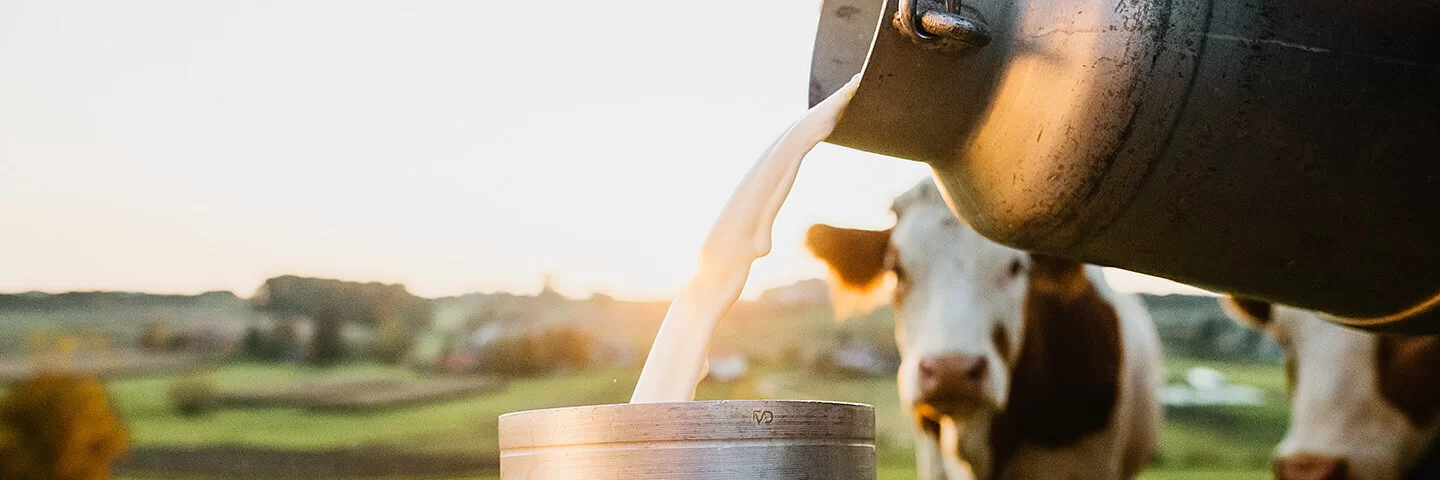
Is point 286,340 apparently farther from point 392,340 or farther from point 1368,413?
point 1368,413

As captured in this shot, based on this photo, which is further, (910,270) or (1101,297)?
(1101,297)

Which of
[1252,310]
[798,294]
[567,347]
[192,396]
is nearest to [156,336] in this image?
[192,396]

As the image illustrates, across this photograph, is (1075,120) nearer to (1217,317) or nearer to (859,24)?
(859,24)

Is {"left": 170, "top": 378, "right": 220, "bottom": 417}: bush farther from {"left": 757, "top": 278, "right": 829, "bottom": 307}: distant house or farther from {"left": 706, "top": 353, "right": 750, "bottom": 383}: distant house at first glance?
{"left": 757, "top": 278, "right": 829, "bottom": 307}: distant house

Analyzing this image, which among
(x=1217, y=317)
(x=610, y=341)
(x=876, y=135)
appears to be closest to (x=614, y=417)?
(x=876, y=135)

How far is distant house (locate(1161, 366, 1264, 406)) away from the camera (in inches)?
138

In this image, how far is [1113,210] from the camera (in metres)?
0.79

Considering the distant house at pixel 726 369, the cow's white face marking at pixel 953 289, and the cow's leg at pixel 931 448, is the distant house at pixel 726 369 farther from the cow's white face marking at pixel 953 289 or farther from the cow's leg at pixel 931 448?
the cow's white face marking at pixel 953 289

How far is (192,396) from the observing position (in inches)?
114

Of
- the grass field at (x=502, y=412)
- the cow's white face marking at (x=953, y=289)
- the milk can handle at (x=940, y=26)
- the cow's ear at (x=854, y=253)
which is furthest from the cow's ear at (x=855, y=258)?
the milk can handle at (x=940, y=26)

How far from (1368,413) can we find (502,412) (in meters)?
2.05

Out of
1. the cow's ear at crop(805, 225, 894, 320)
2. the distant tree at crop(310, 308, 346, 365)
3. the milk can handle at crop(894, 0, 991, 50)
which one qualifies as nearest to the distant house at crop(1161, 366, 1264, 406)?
the cow's ear at crop(805, 225, 894, 320)

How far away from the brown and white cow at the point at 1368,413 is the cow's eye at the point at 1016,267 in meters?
0.42

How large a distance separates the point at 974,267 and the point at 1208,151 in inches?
43.2
